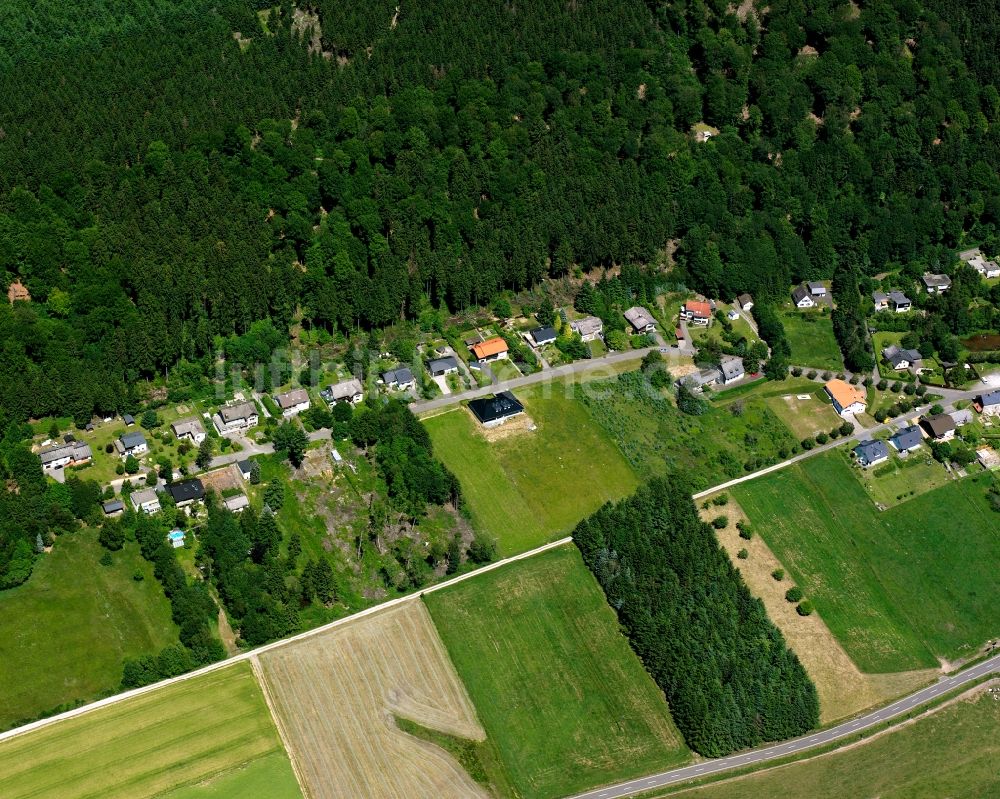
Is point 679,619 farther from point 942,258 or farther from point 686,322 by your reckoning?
point 942,258

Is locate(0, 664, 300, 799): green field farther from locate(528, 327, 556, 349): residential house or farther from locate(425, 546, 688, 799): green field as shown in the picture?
locate(528, 327, 556, 349): residential house

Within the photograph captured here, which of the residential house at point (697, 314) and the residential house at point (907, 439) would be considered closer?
the residential house at point (907, 439)

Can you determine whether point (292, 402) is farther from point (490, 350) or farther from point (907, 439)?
point (907, 439)

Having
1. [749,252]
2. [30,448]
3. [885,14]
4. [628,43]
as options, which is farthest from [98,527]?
[885,14]

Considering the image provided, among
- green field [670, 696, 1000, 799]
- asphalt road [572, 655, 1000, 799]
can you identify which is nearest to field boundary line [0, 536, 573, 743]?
asphalt road [572, 655, 1000, 799]

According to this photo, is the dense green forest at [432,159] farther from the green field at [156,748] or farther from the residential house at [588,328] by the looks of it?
the green field at [156,748]

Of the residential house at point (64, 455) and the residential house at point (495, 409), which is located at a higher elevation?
the residential house at point (64, 455)

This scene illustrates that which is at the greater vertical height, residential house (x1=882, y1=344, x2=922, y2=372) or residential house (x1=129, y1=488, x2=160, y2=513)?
residential house (x1=129, y1=488, x2=160, y2=513)

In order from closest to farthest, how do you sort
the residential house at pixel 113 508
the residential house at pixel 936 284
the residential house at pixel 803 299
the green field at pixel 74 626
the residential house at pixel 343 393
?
the green field at pixel 74 626 → the residential house at pixel 113 508 → the residential house at pixel 343 393 → the residential house at pixel 803 299 → the residential house at pixel 936 284

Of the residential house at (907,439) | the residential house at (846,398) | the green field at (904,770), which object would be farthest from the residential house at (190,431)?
the residential house at (907,439)
